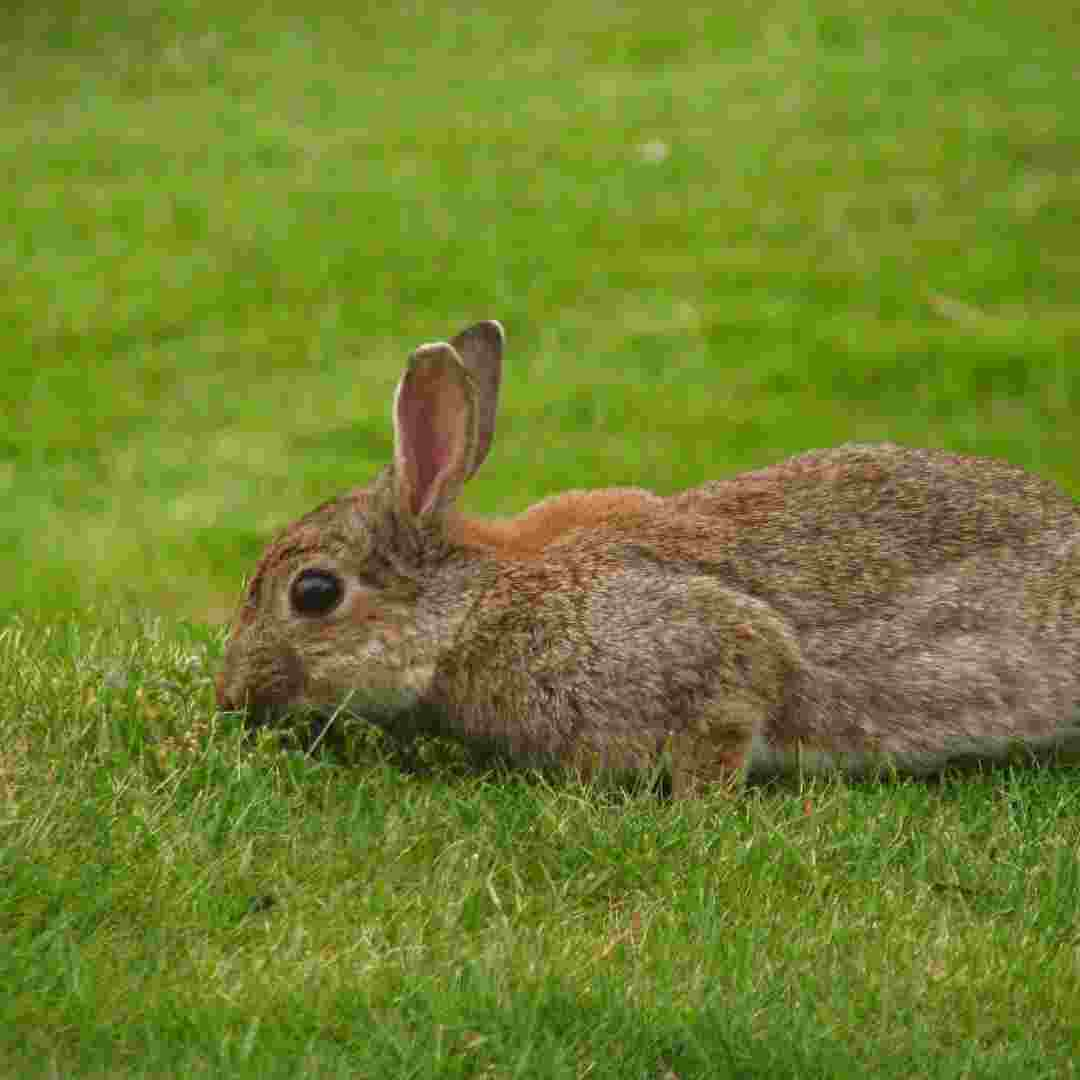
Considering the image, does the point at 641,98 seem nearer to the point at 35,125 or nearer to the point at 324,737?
the point at 35,125

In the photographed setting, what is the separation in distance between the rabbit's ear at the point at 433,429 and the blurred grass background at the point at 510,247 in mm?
2572

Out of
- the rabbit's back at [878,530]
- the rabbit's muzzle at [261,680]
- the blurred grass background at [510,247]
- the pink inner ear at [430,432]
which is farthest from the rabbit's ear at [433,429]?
the blurred grass background at [510,247]

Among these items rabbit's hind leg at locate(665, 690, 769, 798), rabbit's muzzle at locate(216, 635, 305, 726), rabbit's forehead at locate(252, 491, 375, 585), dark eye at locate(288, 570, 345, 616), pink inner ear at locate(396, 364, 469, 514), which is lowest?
rabbit's hind leg at locate(665, 690, 769, 798)

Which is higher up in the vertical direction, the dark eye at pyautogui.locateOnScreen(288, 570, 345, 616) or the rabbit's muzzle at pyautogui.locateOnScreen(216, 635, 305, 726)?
the dark eye at pyautogui.locateOnScreen(288, 570, 345, 616)

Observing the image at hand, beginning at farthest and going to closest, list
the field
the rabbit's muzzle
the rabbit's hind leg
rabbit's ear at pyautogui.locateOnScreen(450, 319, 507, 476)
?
rabbit's ear at pyautogui.locateOnScreen(450, 319, 507, 476)
the rabbit's muzzle
the rabbit's hind leg
the field

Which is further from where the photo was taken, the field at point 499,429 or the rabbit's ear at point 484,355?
the rabbit's ear at point 484,355

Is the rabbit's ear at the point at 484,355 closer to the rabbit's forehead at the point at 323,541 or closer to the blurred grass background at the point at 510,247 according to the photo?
Result: the rabbit's forehead at the point at 323,541

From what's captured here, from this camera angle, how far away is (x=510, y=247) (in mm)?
12945

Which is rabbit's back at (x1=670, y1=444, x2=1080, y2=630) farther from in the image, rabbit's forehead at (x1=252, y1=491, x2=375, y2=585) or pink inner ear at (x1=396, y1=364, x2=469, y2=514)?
rabbit's forehead at (x1=252, y1=491, x2=375, y2=585)

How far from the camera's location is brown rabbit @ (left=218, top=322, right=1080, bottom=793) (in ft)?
19.7

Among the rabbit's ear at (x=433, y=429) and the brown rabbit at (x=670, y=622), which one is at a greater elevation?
the rabbit's ear at (x=433, y=429)

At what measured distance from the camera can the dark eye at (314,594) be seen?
20.3 ft

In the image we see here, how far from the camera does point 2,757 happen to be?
5.55 m

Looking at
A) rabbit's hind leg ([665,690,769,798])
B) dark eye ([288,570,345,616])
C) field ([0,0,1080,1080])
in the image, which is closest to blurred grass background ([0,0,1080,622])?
field ([0,0,1080,1080])
